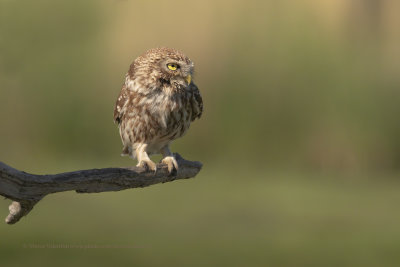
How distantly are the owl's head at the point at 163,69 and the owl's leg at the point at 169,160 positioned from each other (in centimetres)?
57

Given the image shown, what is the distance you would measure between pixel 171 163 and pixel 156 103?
513 mm

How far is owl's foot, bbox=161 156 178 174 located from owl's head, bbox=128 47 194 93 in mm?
573

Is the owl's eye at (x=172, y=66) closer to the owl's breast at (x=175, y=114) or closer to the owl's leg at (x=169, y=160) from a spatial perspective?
the owl's breast at (x=175, y=114)

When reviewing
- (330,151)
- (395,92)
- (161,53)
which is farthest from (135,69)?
(395,92)

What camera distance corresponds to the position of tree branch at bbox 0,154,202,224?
11.4 feet

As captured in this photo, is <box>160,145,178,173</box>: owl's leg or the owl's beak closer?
the owl's beak

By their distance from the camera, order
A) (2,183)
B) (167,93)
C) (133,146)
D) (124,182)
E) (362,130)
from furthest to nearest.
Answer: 1. (362,130)
2. (133,146)
3. (167,93)
4. (124,182)
5. (2,183)

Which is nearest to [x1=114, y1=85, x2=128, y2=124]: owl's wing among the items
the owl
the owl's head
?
the owl

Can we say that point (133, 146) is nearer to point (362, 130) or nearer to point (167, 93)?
point (167, 93)

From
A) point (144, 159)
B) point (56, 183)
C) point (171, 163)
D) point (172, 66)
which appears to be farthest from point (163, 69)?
point (56, 183)

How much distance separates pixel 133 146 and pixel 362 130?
539 centimetres

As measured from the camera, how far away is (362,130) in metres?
9.40

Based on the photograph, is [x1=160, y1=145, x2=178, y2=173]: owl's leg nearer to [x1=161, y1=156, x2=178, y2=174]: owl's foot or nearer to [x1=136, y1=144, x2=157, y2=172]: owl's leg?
[x1=161, y1=156, x2=178, y2=174]: owl's foot

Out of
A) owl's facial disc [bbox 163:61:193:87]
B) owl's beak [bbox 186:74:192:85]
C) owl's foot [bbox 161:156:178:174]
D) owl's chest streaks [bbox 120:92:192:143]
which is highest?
owl's facial disc [bbox 163:61:193:87]
